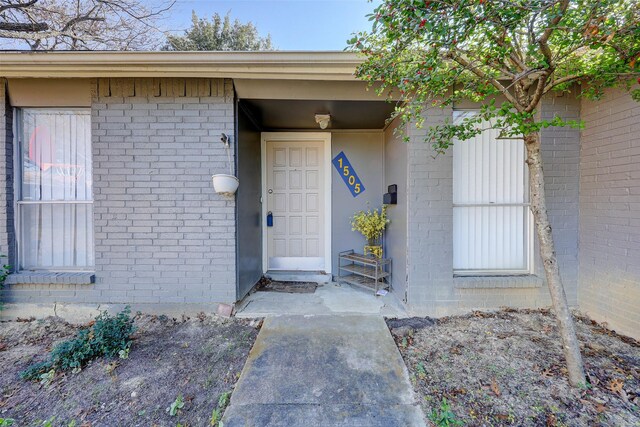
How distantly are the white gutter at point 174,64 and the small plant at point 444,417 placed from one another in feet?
Answer: 9.42

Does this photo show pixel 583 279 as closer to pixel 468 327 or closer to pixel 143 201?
pixel 468 327

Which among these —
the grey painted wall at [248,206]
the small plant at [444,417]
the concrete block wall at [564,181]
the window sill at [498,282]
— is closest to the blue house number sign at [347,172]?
the grey painted wall at [248,206]

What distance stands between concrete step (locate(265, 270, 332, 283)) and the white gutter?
275 cm

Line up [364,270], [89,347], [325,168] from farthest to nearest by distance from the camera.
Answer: [325,168] < [364,270] < [89,347]

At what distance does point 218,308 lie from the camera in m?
2.91

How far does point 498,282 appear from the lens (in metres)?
2.88

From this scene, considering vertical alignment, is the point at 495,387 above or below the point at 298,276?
below

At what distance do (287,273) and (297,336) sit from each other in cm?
171

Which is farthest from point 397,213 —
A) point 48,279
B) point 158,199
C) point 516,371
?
point 48,279

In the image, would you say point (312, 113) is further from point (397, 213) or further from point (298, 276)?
point (298, 276)

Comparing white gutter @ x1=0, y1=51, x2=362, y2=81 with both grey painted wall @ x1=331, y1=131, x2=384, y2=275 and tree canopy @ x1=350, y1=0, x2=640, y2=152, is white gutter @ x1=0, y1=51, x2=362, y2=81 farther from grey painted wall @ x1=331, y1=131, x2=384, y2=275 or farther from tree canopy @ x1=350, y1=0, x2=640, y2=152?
grey painted wall @ x1=331, y1=131, x2=384, y2=275

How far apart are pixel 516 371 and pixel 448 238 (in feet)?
4.24

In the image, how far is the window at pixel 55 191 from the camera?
117 inches

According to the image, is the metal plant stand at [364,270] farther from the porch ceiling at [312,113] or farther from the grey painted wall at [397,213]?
the porch ceiling at [312,113]
